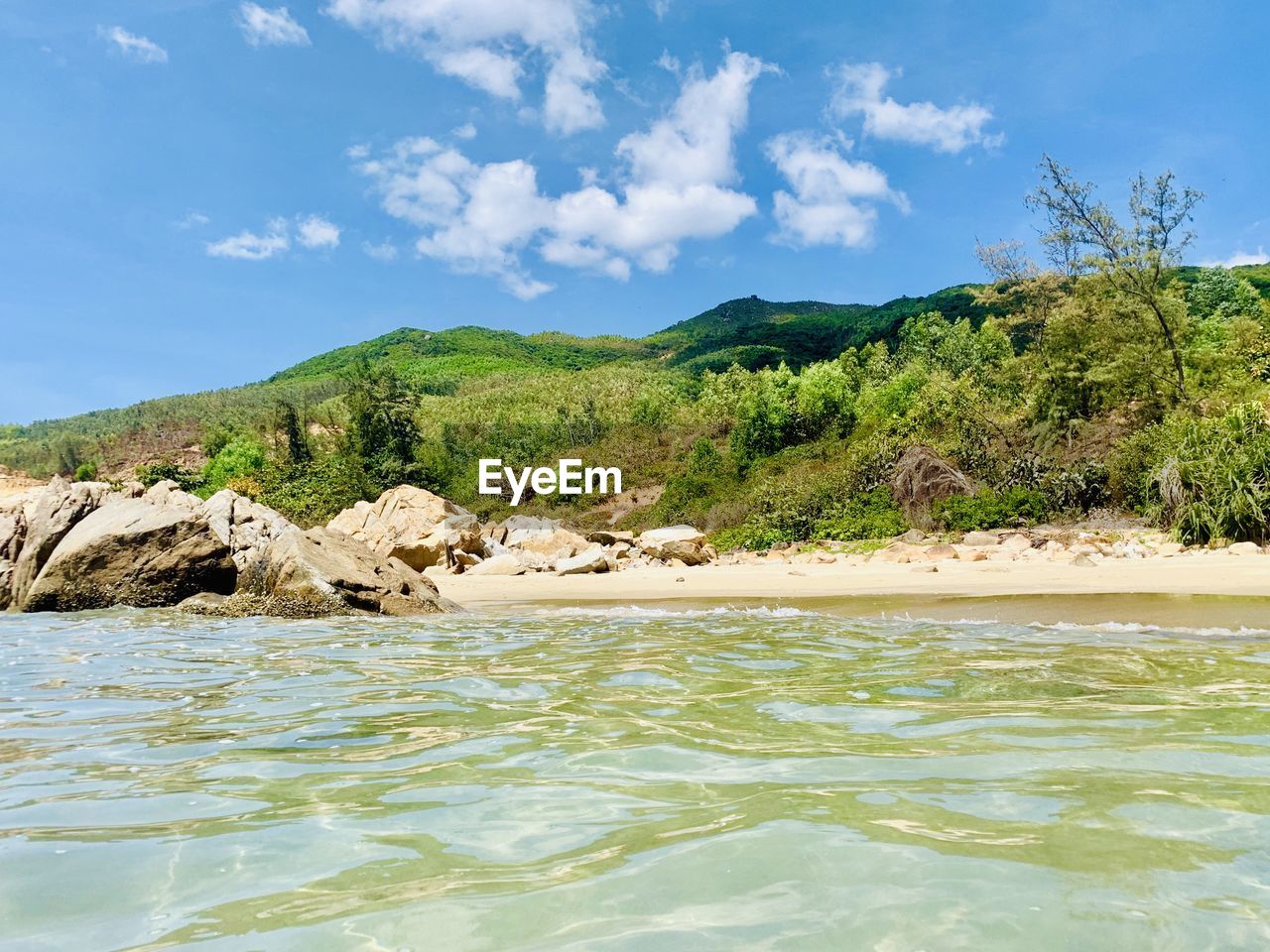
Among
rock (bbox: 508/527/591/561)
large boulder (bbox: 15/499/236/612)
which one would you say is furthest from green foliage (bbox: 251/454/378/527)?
large boulder (bbox: 15/499/236/612)

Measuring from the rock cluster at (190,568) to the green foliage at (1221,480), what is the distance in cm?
1035

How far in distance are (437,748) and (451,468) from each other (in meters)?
35.9

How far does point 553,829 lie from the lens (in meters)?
2.13

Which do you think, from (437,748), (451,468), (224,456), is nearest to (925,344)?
(451,468)

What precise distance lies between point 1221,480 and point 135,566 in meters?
14.2

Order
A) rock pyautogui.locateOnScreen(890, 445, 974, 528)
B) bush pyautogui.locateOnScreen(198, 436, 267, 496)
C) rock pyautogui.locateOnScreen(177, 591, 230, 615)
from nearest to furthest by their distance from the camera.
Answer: rock pyautogui.locateOnScreen(177, 591, 230, 615)
rock pyautogui.locateOnScreen(890, 445, 974, 528)
bush pyautogui.locateOnScreen(198, 436, 267, 496)

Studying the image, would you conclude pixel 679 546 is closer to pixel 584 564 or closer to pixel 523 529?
pixel 584 564

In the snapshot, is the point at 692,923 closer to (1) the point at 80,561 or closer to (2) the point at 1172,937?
(2) the point at 1172,937

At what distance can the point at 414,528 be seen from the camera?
20750 millimetres

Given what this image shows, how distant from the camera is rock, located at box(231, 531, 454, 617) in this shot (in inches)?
361

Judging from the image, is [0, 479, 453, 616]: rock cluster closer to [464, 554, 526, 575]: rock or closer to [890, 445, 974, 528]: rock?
[464, 554, 526, 575]: rock

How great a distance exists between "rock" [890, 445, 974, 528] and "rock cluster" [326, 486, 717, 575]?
4.17 meters

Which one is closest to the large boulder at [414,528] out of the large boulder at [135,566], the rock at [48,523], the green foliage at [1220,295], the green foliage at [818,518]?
the rock at [48,523]

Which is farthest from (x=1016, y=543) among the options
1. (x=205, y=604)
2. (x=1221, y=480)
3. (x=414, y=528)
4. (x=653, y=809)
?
(x=414, y=528)
